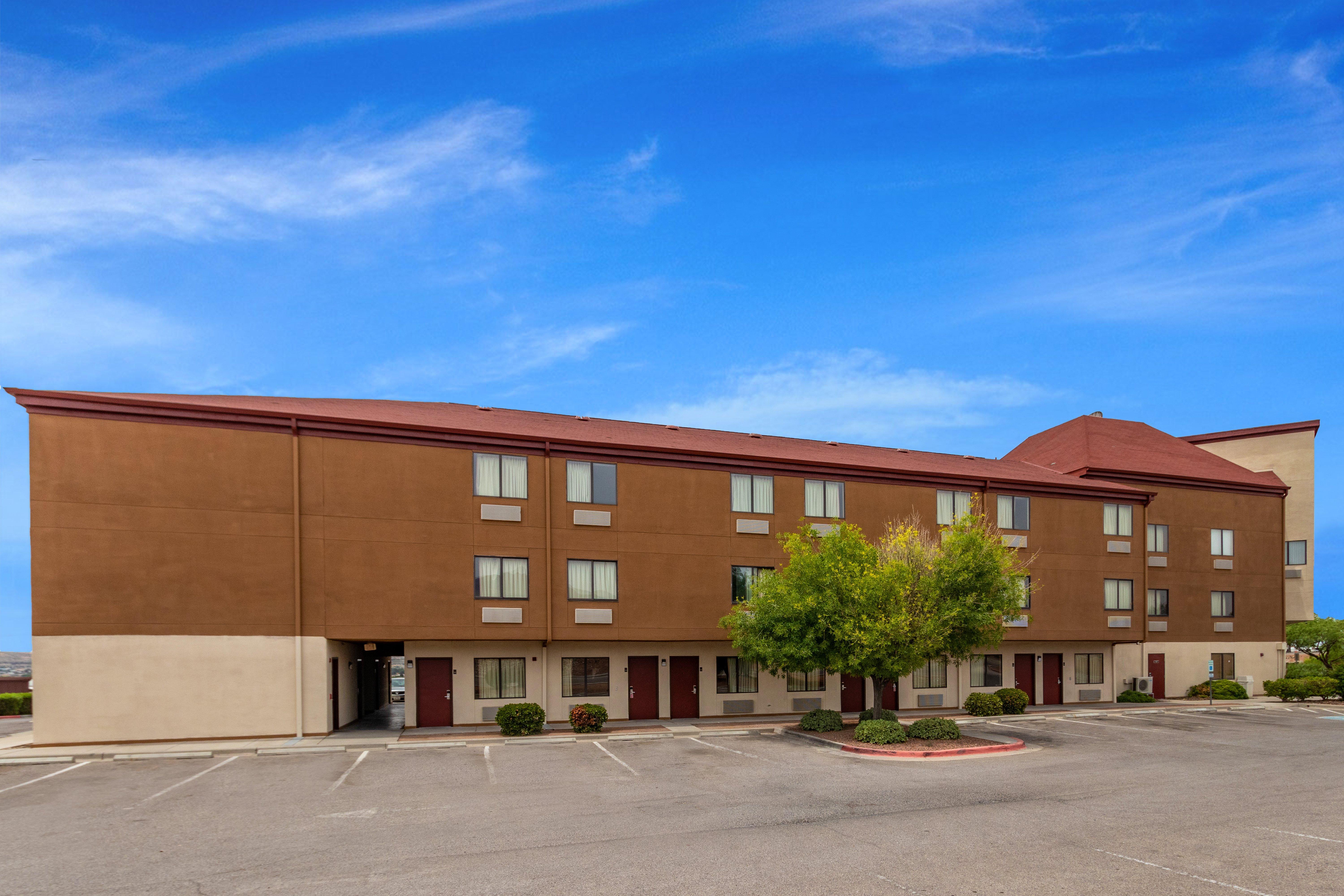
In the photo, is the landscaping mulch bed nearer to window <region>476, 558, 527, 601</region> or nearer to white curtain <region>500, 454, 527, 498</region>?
window <region>476, 558, 527, 601</region>

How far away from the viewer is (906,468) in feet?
116

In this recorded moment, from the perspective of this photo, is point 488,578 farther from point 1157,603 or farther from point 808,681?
point 1157,603

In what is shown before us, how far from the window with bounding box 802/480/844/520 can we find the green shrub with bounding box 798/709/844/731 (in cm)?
754

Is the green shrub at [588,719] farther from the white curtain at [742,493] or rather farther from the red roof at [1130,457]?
the red roof at [1130,457]

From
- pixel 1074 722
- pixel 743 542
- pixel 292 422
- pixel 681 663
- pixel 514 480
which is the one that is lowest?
pixel 1074 722

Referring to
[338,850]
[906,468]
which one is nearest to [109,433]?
[338,850]

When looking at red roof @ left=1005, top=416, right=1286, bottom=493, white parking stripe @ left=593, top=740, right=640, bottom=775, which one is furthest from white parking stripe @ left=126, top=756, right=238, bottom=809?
red roof @ left=1005, top=416, right=1286, bottom=493

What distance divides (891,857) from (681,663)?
62.7 ft

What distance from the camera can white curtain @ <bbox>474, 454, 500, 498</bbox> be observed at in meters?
28.5

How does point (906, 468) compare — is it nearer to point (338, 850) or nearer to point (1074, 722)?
point (1074, 722)

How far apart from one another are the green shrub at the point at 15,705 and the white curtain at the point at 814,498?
1225 inches

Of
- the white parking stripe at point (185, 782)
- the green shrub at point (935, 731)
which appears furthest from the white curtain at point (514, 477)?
the green shrub at point (935, 731)

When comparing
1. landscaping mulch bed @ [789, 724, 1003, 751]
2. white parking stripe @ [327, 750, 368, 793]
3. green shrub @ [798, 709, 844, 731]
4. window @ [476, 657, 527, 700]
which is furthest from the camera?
window @ [476, 657, 527, 700]

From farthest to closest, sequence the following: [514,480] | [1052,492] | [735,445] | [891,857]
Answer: [1052,492] < [735,445] < [514,480] < [891,857]
